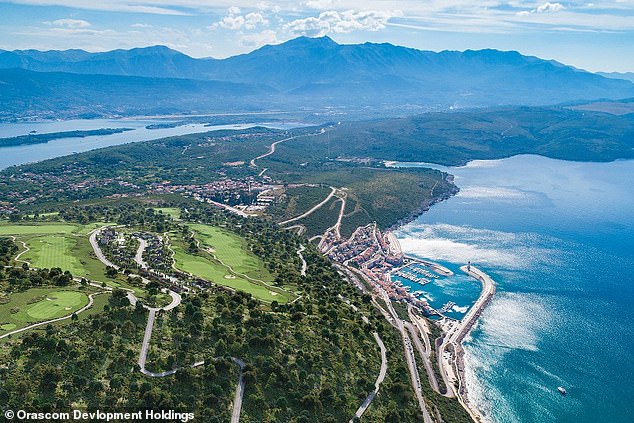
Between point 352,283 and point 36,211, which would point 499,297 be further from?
point 36,211

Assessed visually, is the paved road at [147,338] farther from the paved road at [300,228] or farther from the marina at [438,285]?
the paved road at [300,228]

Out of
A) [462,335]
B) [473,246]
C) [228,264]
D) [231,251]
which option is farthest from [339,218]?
[462,335]

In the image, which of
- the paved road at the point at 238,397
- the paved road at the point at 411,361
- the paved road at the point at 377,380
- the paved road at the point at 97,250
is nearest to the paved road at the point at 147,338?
the paved road at the point at 238,397

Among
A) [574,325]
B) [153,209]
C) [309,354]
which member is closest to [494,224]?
[574,325]

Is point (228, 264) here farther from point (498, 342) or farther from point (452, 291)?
point (498, 342)

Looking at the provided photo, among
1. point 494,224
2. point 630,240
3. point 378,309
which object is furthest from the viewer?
point 494,224

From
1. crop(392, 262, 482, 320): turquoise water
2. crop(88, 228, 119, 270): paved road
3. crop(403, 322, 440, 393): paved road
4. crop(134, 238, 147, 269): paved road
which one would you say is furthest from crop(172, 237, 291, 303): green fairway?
crop(392, 262, 482, 320): turquoise water

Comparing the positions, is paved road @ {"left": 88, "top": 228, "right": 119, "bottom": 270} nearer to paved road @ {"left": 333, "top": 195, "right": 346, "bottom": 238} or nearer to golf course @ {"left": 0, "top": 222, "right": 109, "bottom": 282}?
golf course @ {"left": 0, "top": 222, "right": 109, "bottom": 282}
